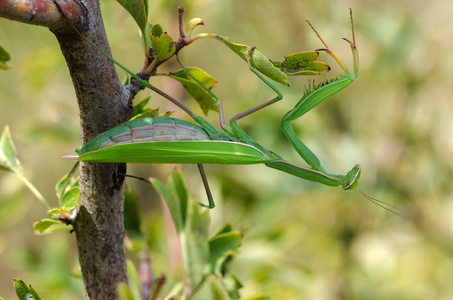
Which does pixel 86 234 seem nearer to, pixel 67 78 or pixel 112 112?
pixel 112 112

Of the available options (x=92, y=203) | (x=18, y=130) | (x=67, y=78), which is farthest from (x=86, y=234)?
(x=67, y=78)

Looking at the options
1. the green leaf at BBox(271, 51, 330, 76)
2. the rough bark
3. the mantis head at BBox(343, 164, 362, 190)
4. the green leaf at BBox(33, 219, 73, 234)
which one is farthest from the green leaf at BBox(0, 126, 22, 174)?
the mantis head at BBox(343, 164, 362, 190)

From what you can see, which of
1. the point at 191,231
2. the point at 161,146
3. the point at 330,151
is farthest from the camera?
the point at 330,151

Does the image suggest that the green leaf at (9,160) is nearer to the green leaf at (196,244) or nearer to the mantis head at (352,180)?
the green leaf at (196,244)

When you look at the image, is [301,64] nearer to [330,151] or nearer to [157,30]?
[157,30]

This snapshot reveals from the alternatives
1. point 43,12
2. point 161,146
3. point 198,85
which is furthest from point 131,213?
point 43,12

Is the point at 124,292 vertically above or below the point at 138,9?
below
